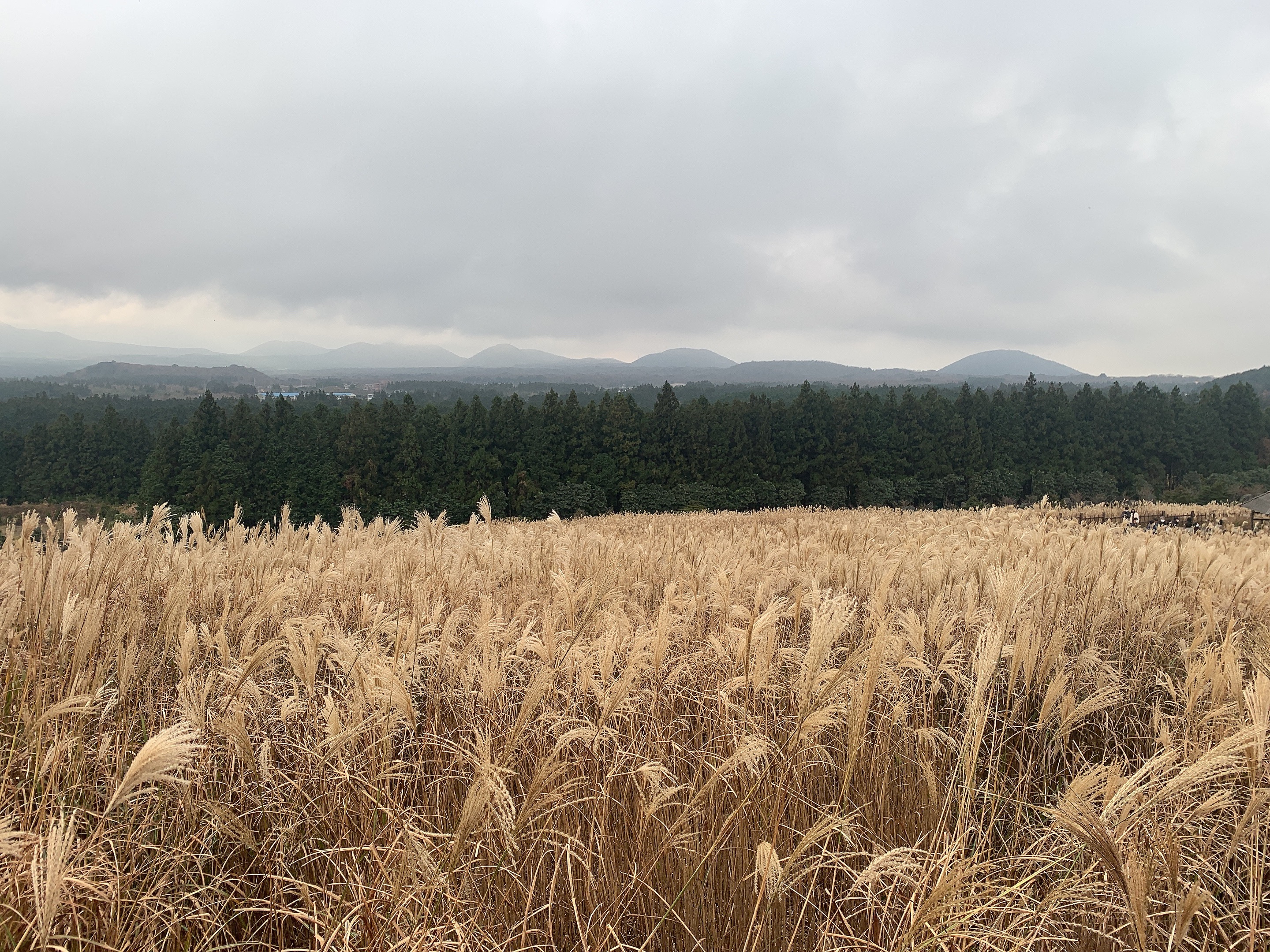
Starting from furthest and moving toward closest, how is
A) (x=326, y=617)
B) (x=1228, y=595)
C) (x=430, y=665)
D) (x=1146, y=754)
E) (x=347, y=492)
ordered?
(x=347, y=492) < (x=1228, y=595) < (x=326, y=617) < (x=430, y=665) < (x=1146, y=754)

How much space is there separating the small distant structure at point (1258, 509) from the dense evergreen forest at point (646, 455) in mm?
12325

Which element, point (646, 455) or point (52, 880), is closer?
point (52, 880)

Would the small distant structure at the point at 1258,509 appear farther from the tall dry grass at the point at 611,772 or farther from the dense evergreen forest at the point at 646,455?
the tall dry grass at the point at 611,772

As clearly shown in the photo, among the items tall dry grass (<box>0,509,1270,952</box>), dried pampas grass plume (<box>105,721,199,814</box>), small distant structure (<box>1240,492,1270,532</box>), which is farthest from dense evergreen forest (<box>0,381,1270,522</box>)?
dried pampas grass plume (<box>105,721,199,814</box>)

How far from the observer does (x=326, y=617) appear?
114 inches

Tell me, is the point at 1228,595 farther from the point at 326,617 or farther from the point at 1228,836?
the point at 326,617

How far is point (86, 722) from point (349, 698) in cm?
78

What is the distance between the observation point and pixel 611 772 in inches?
74.6

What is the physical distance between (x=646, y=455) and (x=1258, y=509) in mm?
40111

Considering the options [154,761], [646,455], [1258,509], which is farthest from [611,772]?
[646,455]

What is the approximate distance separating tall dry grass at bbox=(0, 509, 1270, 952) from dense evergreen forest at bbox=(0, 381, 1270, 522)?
50.8 m

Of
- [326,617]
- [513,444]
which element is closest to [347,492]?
[513,444]

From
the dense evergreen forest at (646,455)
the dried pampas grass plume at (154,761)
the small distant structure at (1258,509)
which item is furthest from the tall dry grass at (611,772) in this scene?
the dense evergreen forest at (646,455)

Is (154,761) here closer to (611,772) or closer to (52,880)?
(52,880)
